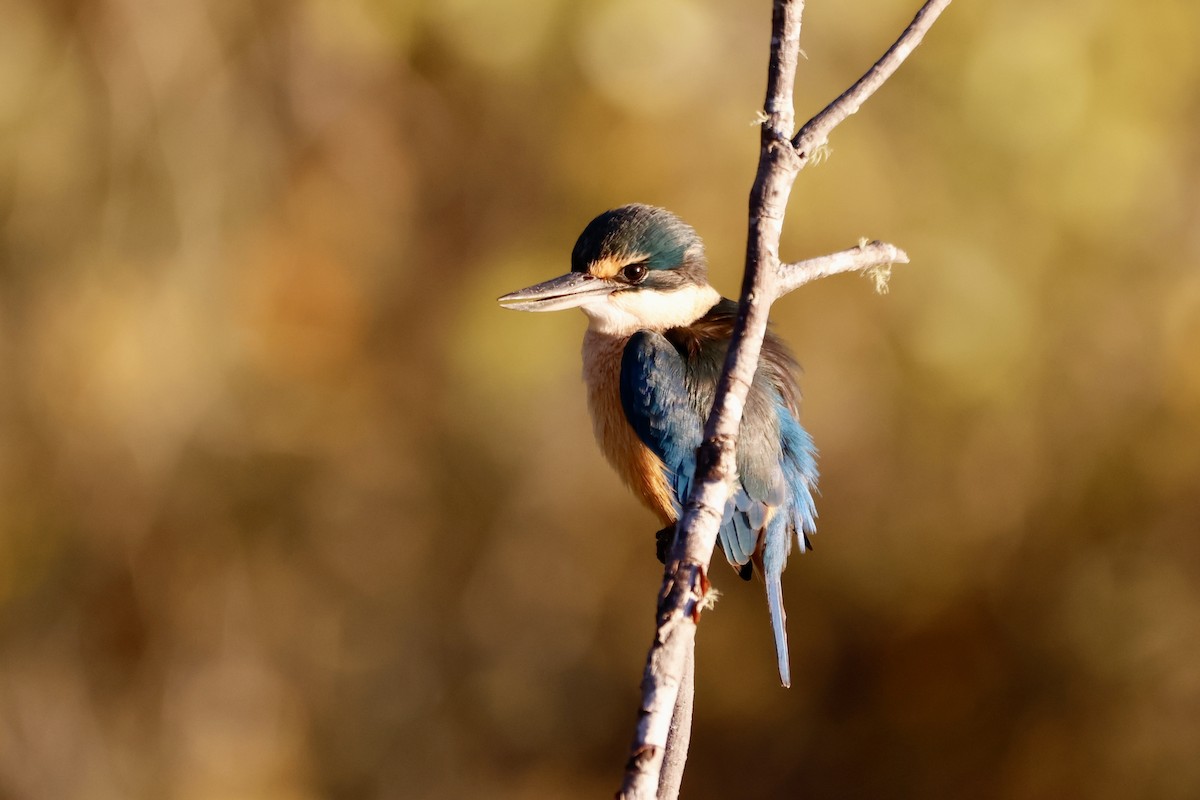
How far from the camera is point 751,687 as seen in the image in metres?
4.65

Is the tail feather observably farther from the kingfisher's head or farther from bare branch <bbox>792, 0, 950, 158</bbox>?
bare branch <bbox>792, 0, 950, 158</bbox>

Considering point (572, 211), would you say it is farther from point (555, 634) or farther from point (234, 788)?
point (234, 788)

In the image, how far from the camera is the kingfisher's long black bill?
2297 millimetres

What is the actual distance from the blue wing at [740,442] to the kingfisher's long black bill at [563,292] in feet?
0.44

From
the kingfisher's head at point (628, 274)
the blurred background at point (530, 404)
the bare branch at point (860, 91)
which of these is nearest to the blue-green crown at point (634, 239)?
the kingfisher's head at point (628, 274)

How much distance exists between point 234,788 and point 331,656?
56cm

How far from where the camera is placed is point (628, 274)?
240 centimetres

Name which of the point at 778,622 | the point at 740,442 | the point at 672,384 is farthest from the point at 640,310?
the point at 778,622

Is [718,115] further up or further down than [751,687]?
further up

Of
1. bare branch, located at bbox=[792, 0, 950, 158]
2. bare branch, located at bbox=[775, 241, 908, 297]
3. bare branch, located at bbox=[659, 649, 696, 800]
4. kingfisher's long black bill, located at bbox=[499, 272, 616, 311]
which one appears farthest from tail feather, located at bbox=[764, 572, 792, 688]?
bare branch, located at bbox=[792, 0, 950, 158]

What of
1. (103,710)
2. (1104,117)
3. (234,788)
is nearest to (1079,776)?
(1104,117)

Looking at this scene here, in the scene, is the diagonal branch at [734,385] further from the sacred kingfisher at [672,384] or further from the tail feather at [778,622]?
the sacred kingfisher at [672,384]

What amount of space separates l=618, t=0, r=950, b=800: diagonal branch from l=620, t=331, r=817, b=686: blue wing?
0.73 meters

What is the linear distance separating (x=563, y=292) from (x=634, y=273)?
0.16 meters
